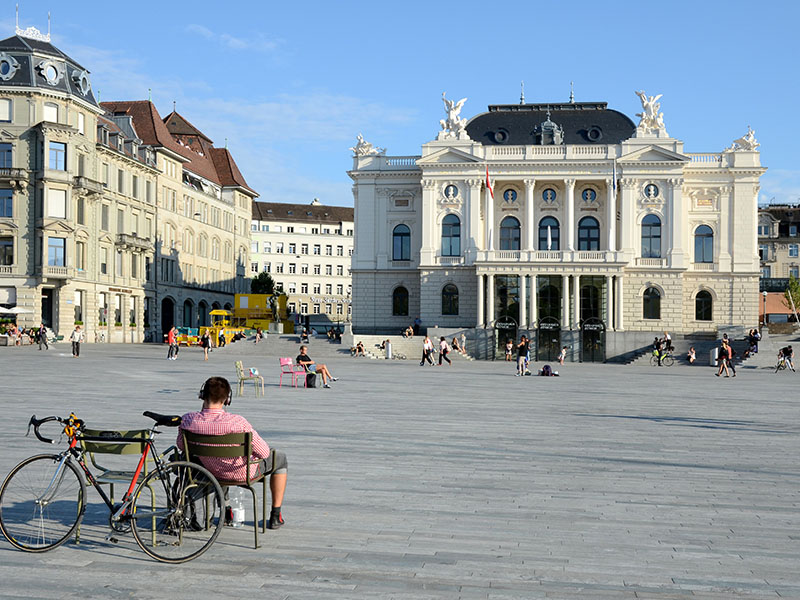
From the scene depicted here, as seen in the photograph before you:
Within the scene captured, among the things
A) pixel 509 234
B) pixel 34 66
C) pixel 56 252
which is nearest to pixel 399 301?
pixel 509 234

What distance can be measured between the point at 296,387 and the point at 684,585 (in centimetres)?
2030

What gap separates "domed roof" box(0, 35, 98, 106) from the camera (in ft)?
199

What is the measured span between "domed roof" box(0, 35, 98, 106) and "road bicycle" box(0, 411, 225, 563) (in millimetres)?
60117

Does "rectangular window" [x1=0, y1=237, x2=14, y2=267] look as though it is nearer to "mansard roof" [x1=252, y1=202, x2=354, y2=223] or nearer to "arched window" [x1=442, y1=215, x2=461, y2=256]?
"arched window" [x1=442, y1=215, x2=461, y2=256]

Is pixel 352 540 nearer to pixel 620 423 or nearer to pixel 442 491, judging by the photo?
pixel 442 491

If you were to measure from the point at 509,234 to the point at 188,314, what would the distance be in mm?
36319

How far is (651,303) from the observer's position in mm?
64000

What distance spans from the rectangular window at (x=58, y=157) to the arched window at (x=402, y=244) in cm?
2538

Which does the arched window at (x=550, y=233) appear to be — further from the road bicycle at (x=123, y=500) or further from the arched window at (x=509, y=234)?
the road bicycle at (x=123, y=500)

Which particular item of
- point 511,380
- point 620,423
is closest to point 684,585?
point 620,423

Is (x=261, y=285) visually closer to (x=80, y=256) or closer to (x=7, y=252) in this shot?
(x=80, y=256)

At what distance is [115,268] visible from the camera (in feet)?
233

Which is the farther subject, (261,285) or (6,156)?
(261,285)

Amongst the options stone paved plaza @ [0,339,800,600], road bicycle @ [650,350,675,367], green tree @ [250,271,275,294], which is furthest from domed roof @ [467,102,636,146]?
green tree @ [250,271,275,294]
